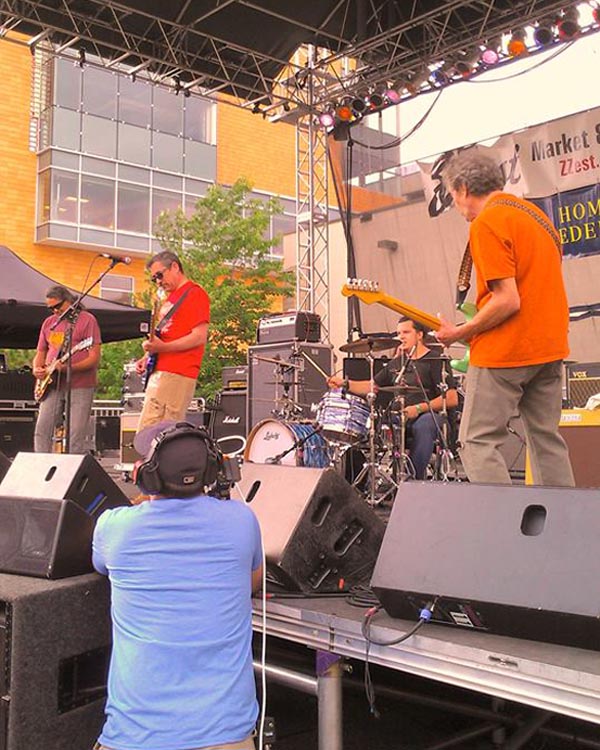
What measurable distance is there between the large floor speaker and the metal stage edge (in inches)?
22.9

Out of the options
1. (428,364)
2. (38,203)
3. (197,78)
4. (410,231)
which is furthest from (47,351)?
(38,203)

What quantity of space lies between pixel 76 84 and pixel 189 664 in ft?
66.1

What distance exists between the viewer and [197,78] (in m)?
8.84

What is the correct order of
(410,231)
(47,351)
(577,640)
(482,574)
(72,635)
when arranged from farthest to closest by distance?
(410,231) < (47,351) < (72,635) < (482,574) < (577,640)

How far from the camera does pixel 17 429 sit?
877 centimetres

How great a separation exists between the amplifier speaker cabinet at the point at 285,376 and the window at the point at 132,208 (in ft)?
43.2

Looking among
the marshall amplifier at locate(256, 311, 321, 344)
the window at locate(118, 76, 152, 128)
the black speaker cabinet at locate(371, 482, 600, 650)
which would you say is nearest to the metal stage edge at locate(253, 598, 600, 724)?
the black speaker cabinet at locate(371, 482, 600, 650)

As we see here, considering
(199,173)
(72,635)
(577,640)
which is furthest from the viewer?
(199,173)

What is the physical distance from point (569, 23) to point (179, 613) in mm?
7211

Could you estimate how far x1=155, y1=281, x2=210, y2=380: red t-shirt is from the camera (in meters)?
4.89

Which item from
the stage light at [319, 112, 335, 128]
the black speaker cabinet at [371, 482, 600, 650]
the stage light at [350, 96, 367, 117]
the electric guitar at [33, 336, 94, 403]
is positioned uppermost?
the stage light at [350, 96, 367, 117]

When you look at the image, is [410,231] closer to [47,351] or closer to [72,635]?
[47,351]

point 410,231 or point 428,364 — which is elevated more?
point 410,231

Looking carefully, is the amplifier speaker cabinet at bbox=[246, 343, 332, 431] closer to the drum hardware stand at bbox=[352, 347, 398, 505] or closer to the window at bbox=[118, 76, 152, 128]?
the drum hardware stand at bbox=[352, 347, 398, 505]
